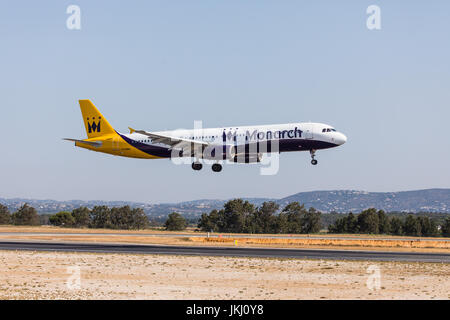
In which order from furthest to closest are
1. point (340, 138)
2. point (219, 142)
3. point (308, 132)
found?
point (219, 142) < point (340, 138) < point (308, 132)

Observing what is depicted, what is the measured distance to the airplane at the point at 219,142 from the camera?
6106cm

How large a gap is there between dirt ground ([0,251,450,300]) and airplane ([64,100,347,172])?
17.8 metres

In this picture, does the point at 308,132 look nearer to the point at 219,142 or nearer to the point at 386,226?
the point at 219,142

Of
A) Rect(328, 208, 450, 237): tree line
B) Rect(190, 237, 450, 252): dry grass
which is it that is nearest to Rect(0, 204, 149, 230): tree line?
Rect(328, 208, 450, 237): tree line

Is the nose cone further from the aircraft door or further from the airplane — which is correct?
the aircraft door

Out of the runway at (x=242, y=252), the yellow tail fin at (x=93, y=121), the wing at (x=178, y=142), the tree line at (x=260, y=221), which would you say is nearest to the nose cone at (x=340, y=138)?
the runway at (x=242, y=252)

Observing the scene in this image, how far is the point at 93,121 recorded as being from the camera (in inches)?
3083

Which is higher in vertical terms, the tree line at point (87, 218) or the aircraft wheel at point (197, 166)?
the aircraft wheel at point (197, 166)

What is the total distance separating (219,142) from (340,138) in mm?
12723

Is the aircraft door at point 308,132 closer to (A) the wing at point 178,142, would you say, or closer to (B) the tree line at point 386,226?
(A) the wing at point 178,142

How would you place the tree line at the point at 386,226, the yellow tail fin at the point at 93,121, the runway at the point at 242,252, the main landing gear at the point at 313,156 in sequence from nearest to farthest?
the runway at the point at 242,252 < the main landing gear at the point at 313,156 < the yellow tail fin at the point at 93,121 < the tree line at the point at 386,226

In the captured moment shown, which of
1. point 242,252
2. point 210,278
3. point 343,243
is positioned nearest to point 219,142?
point 242,252
